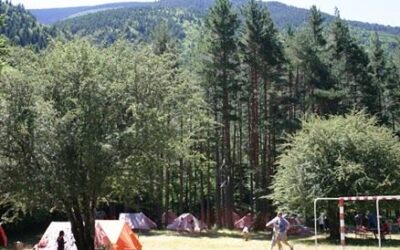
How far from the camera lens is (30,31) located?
15662cm

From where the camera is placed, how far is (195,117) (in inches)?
1118

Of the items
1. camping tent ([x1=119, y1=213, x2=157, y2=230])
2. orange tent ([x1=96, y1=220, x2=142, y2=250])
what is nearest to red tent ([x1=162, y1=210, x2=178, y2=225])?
camping tent ([x1=119, y1=213, x2=157, y2=230])

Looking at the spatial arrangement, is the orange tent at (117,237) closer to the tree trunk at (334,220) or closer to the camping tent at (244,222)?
the tree trunk at (334,220)

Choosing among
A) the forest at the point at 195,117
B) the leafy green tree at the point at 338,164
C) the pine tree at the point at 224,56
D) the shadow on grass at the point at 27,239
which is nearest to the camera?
the forest at the point at 195,117

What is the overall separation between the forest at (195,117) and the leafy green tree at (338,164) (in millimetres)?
66

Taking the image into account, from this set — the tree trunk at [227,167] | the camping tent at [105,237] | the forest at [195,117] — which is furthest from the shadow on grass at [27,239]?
the tree trunk at [227,167]

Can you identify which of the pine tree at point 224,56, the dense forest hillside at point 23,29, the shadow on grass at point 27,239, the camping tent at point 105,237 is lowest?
the shadow on grass at point 27,239

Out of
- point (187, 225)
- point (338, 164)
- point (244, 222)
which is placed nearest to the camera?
point (338, 164)

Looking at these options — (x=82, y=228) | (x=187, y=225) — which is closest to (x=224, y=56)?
(x=187, y=225)

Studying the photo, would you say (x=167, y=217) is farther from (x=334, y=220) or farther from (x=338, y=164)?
(x=338, y=164)

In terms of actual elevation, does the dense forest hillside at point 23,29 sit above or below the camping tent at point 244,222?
above

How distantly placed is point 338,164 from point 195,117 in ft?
23.9

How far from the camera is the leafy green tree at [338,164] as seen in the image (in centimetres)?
2873

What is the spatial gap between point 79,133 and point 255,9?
27.9 meters
